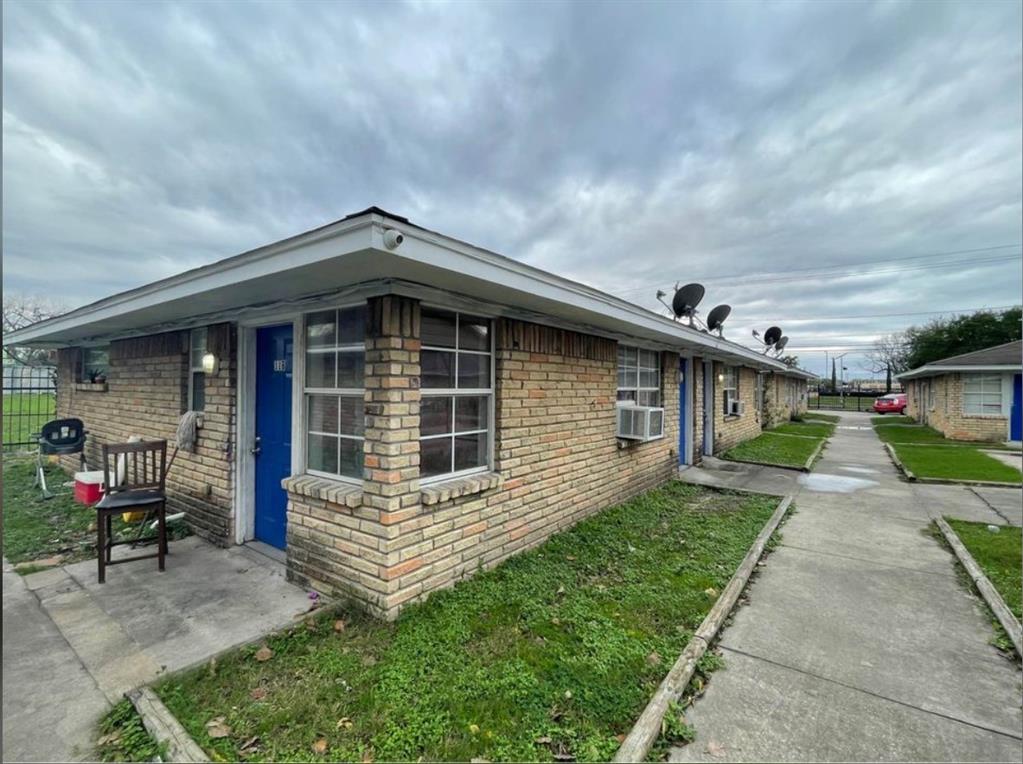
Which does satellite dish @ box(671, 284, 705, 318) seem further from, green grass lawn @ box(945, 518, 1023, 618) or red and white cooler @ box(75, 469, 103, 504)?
red and white cooler @ box(75, 469, 103, 504)

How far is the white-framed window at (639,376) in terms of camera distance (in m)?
7.00

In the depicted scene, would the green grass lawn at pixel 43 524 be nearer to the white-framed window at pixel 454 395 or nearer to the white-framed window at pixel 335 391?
the white-framed window at pixel 335 391

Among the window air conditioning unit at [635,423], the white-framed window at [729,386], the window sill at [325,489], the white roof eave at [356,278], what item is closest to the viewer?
the white roof eave at [356,278]

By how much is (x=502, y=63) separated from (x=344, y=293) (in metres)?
4.64

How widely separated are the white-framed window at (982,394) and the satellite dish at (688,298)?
12.9 m

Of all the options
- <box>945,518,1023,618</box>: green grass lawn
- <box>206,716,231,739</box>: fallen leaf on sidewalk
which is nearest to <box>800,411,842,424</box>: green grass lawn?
<box>945,518,1023,618</box>: green grass lawn

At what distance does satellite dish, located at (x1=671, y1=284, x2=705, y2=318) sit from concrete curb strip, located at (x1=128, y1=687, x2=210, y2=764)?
9.77m

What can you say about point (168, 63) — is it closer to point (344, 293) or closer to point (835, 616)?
→ point (344, 293)

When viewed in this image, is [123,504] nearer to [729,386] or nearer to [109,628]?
[109,628]

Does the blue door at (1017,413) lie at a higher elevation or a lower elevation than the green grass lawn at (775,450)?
higher

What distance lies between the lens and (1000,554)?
4918 mm

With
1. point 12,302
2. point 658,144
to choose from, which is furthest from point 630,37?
point 12,302

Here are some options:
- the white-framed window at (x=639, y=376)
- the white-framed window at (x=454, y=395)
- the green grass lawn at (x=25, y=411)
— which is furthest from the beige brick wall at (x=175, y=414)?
the white-framed window at (x=639, y=376)

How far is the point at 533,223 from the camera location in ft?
42.8
